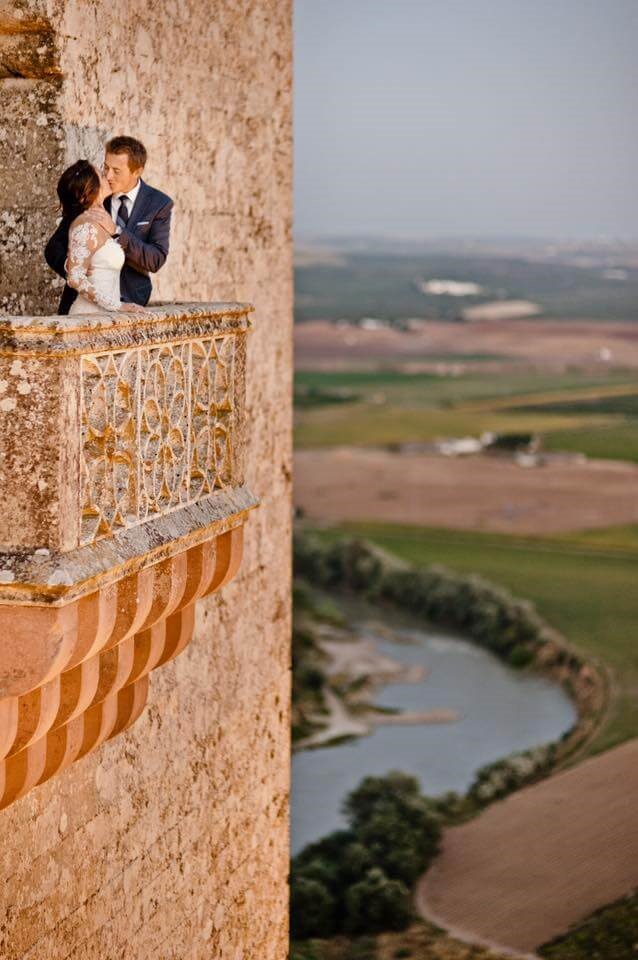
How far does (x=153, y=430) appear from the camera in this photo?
4375mm

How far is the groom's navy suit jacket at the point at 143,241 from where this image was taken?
4914mm

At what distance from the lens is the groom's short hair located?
4.69 m

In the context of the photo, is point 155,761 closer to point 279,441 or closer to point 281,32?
point 279,441

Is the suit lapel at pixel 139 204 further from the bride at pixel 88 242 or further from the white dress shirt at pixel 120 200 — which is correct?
the bride at pixel 88 242

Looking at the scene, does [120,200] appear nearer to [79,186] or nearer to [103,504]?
[79,186]

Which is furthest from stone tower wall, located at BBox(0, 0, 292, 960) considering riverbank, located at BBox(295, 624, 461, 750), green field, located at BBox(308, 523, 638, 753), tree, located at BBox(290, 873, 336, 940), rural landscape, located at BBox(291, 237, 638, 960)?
green field, located at BBox(308, 523, 638, 753)

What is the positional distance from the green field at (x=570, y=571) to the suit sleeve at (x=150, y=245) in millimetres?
20913

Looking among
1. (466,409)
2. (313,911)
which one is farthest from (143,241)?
(466,409)

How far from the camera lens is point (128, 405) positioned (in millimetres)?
4199

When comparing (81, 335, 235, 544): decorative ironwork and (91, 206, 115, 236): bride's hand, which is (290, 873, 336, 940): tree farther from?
(91, 206, 115, 236): bride's hand

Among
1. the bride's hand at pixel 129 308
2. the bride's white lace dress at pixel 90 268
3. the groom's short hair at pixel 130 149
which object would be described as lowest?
the bride's hand at pixel 129 308

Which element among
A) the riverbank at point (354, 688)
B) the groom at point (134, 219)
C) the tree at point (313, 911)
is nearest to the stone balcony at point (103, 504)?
the groom at point (134, 219)

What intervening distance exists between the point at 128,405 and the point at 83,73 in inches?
49.7

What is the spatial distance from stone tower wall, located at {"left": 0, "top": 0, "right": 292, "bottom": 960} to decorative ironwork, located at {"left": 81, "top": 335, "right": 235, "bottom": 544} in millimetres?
575
